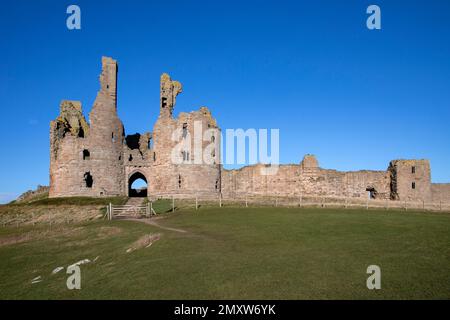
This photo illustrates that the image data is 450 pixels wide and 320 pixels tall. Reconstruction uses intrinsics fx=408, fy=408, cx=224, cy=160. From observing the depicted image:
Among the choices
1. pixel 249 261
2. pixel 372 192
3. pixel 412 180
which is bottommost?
pixel 249 261

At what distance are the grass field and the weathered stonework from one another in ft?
74.2

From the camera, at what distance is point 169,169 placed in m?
48.1

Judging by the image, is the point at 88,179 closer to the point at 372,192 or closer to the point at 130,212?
the point at 130,212

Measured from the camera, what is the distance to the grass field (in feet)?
37.5

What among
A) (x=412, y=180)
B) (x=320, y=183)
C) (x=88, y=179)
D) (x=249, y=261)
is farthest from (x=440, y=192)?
(x=249, y=261)

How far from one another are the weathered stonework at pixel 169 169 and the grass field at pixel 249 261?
22.6 m

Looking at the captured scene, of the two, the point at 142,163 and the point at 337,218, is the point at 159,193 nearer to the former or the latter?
the point at 142,163

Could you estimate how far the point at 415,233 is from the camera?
1870 cm

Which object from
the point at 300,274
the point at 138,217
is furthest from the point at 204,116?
the point at 300,274

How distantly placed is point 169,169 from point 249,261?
34.4 m

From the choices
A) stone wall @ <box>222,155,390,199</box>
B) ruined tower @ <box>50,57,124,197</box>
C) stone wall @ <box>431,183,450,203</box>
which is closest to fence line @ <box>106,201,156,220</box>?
ruined tower @ <box>50,57,124,197</box>

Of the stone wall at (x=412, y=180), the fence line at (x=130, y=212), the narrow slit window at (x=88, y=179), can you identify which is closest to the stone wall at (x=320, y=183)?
the stone wall at (x=412, y=180)

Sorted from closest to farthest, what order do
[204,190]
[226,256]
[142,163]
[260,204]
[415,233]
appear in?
1. [226,256]
2. [415,233]
3. [260,204]
4. [204,190]
5. [142,163]

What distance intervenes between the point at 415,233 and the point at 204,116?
33.6 meters
